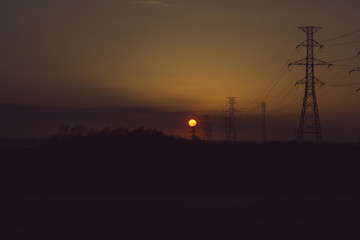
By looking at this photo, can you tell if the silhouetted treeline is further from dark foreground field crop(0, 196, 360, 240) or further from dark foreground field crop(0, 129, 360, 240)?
dark foreground field crop(0, 196, 360, 240)

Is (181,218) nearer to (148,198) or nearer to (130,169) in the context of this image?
(148,198)

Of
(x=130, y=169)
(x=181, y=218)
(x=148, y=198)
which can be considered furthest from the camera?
(x=130, y=169)

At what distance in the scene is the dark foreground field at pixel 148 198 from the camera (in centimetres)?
1692

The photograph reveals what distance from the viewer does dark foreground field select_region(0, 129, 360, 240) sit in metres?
16.9

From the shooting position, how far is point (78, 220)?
18.6 m

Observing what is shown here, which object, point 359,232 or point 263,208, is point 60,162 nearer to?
point 263,208

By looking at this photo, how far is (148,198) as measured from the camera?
2525 centimetres

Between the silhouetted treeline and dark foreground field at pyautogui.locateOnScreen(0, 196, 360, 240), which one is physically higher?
the silhouetted treeline

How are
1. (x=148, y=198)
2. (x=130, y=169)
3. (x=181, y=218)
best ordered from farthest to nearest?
(x=130, y=169) → (x=148, y=198) → (x=181, y=218)

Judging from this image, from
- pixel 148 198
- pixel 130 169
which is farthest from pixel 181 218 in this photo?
pixel 130 169

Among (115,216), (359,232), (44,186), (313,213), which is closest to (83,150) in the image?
(44,186)

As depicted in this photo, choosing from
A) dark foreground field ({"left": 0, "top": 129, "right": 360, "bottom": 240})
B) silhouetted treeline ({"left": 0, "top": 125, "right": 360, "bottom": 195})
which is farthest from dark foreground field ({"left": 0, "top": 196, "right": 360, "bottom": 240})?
silhouetted treeline ({"left": 0, "top": 125, "right": 360, "bottom": 195})

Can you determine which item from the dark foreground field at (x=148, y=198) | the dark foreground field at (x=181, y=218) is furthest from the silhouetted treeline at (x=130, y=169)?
the dark foreground field at (x=181, y=218)

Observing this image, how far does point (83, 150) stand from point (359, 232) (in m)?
21.9
